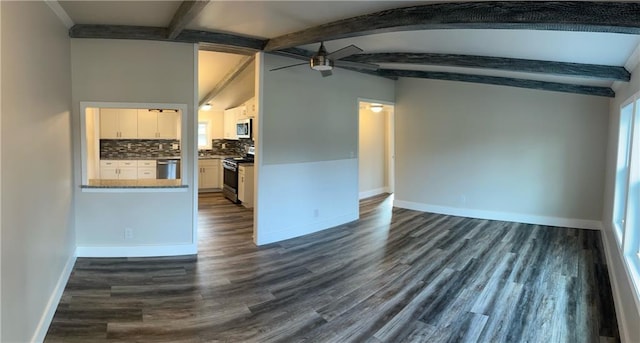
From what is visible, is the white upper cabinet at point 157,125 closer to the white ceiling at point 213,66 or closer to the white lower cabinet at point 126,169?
the white lower cabinet at point 126,169

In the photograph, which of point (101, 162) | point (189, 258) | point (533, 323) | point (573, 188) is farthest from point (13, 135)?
point (573, 188)

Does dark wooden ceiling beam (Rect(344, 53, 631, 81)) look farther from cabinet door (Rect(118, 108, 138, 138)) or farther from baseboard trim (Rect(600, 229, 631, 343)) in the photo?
cabinet door (Rect(118, 108, 138, 138))

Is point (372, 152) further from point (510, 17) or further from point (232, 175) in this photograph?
point (510, 17)

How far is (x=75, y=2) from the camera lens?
3.20 metres

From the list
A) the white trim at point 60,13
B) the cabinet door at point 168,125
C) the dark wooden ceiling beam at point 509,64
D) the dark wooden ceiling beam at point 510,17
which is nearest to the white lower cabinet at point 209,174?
the cabinet door at point 168,125

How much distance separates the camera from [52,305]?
9.52 feet

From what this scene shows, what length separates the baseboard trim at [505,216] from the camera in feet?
19.7

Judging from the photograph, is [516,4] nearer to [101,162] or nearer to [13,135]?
[13,135]

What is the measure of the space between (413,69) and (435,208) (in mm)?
2683

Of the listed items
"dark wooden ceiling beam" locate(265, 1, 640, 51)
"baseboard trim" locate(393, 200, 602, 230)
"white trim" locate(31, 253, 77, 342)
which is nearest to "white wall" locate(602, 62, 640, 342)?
"baseboard trim" locate(393, 200, 602, 230)

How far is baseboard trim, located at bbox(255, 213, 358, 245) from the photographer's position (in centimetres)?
502

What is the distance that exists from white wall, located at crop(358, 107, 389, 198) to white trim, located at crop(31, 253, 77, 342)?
6.14m

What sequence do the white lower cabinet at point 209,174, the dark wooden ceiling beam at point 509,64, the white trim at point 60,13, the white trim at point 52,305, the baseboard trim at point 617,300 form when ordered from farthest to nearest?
the white lower cabinet at point 209,174 → the dark wooden ceiling beam at point 509,64 → the white trim at point 60,13 → the baseboard trim at point 617,300 → the white trim at point 52,305

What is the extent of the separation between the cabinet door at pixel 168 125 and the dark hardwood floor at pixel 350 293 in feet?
12.3
